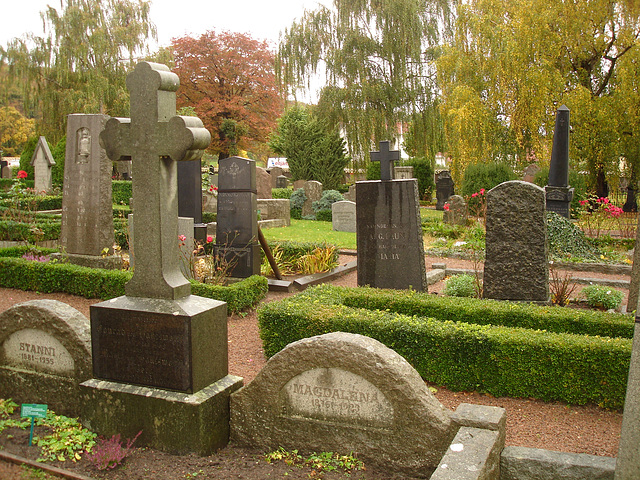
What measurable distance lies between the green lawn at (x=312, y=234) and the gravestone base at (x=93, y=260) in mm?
5326

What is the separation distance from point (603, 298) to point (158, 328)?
21.0ft

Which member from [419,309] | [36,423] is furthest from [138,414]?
[419,309]

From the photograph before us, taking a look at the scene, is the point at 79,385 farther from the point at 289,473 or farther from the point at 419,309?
the point at 419,309

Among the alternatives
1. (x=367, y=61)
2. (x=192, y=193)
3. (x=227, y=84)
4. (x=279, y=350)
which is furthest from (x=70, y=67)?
(x=279, y=350)

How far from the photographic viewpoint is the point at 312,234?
1727cm

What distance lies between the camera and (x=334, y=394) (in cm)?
361

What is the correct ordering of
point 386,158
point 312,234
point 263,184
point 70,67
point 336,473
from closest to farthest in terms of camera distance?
point 336,473
point 386,158
point 312,234
point 263,184
point 70,67

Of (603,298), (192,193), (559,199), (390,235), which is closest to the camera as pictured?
(603,298)

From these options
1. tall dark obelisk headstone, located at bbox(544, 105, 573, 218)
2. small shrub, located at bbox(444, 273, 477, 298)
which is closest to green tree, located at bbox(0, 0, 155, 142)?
tall dark obelisk headstone, located at bbox(544, 105, 573, 218)

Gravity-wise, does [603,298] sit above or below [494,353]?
above

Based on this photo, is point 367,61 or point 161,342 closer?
point 161,342

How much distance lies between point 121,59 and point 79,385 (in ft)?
96.9

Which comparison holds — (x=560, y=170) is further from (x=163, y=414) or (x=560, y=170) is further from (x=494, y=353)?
(x=163, y=414)

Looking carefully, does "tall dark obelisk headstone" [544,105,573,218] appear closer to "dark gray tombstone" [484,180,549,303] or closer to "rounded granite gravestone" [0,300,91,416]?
"dark gray tombstone" [484,180,549,303]
